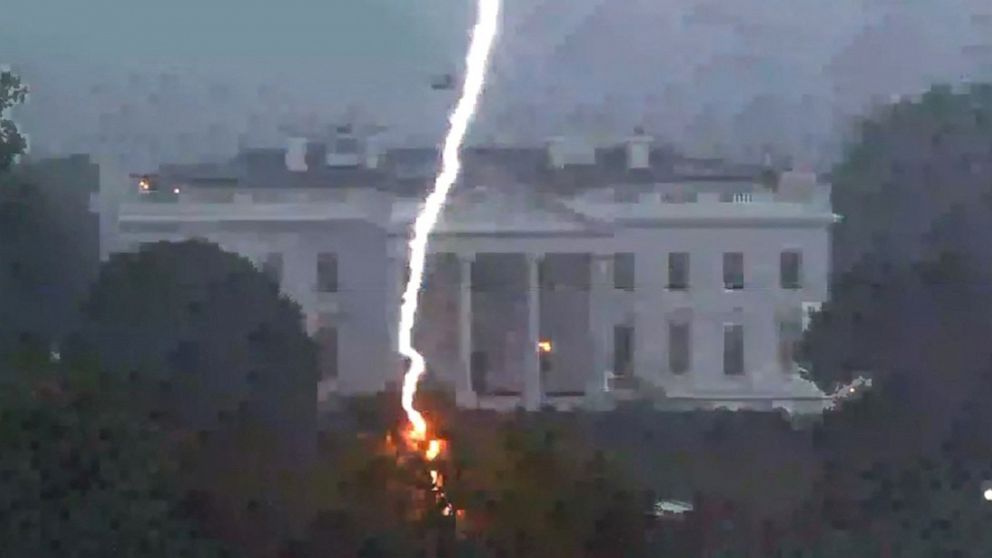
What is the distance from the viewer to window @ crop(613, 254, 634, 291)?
264 cm

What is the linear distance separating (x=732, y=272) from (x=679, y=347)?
0.17m

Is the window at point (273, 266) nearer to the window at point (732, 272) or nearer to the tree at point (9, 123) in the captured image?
the tree at point (9, 123)

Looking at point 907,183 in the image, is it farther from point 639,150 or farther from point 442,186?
point 442,186

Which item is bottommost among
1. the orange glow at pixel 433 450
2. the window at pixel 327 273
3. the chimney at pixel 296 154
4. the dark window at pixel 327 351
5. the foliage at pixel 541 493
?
the foliage at pixel 541 493

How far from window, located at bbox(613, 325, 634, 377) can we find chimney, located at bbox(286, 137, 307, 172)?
68 centimetres

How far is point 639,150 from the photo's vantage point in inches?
106

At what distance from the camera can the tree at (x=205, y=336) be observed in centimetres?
260

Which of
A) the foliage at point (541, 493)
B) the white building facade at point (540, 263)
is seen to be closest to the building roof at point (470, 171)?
the white building facade at point (540, 263)

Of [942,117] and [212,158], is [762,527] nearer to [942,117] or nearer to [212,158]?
[942,117]

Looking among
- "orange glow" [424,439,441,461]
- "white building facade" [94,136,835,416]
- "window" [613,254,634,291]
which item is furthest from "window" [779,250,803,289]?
"orange glow" [424,439,441,461]

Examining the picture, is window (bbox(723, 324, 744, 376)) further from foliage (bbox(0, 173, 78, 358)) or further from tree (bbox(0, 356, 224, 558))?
foliage (bbox(0, 173, 78, 358))

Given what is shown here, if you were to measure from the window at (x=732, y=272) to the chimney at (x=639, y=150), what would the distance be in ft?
0.77

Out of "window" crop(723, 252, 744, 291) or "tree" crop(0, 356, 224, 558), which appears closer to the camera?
"tree" crop(0, 356, 224, 558)

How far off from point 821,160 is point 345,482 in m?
1.10
